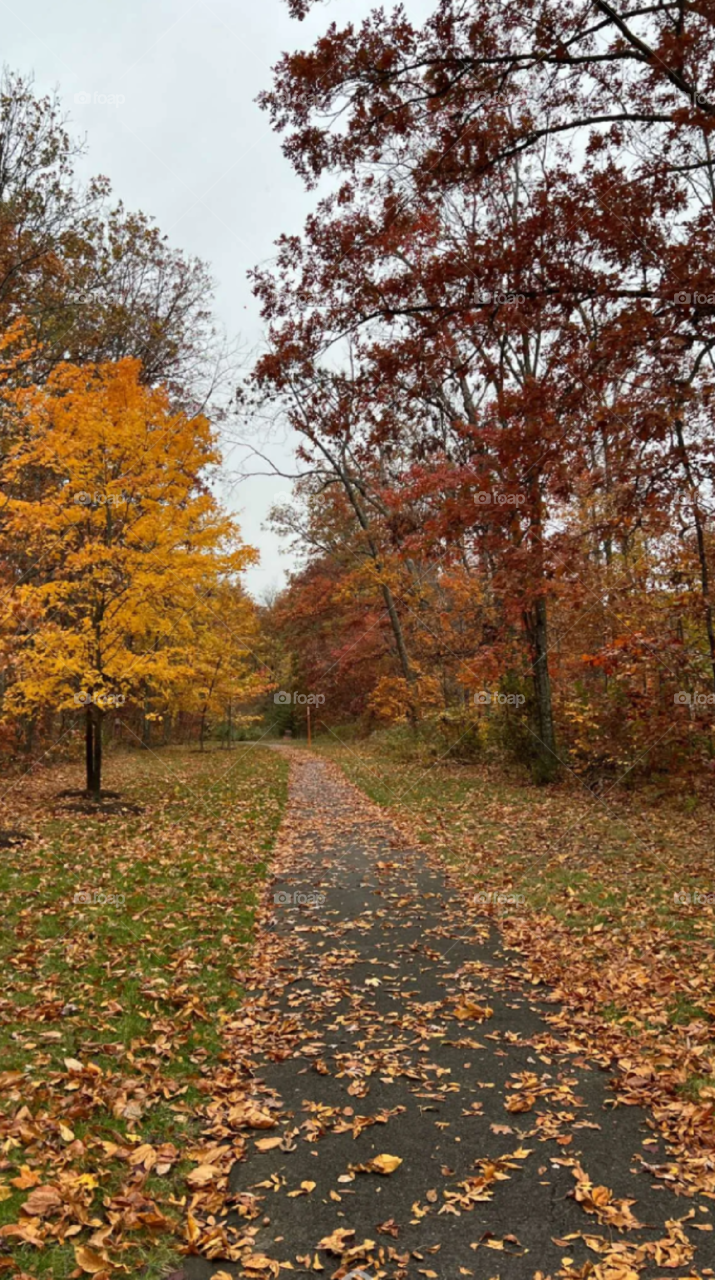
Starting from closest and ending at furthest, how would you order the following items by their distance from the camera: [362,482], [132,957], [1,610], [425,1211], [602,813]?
[425,1211]
[132,957]
[1,610]
[602,813]
[362,482]

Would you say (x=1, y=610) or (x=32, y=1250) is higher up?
(x=1, y=610)

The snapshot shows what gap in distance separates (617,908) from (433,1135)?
3.76 m

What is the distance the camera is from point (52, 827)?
412 inches

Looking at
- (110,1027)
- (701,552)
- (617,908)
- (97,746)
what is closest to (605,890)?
(617,908)

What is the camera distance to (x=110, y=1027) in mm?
4531

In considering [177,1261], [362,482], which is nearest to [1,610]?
[177,1261]

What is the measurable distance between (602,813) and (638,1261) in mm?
8887

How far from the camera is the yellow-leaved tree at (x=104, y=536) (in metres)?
11.0

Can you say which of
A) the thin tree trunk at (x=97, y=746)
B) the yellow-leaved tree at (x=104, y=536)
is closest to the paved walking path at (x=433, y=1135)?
the yellow-leaved tree at (x=104, y=536)

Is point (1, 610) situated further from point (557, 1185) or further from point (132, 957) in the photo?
point (557, 1185)

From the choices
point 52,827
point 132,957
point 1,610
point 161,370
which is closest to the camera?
point 132,957

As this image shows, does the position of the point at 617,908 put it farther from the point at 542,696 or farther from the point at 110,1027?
the point at 542,696

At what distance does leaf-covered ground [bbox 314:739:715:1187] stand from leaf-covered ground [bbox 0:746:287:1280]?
90.0 inches

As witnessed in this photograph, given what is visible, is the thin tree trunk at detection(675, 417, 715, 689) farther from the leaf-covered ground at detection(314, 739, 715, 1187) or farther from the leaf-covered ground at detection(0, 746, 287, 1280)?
the leaf-covered ground at detection(0, 746, 287, 1280)
